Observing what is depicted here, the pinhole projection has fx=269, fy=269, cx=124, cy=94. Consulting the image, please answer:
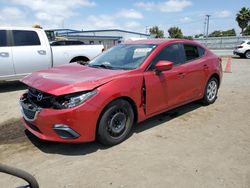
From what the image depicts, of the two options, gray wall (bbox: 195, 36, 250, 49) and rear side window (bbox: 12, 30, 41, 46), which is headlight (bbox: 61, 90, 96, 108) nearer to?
rear side window (bbox: 12, 30, 41, 46)

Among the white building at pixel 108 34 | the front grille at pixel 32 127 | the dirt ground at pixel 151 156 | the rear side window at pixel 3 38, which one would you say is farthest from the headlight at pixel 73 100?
the white building at pixel 108 34

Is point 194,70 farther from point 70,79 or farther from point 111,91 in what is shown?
point 70,79

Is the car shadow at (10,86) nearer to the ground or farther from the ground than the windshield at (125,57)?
nearer to the ground

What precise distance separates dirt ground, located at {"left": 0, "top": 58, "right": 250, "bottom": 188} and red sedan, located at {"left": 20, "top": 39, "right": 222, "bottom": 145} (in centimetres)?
30

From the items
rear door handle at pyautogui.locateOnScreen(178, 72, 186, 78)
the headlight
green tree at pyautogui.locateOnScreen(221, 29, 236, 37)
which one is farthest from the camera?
green tree at pyautogui.locateOnScreen(221, 29, 236, 37)

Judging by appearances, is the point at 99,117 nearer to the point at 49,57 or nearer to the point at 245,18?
the point at 49,57

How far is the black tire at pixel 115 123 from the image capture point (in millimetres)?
3951

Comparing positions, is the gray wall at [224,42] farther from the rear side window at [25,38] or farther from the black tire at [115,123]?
the black tire at [115,123]

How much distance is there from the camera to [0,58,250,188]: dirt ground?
3.28 metres

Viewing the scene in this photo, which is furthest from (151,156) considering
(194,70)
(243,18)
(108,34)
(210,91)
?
(243,18)

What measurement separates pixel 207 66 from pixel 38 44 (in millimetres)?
5445

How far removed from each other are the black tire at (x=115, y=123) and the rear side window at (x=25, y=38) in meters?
5.56

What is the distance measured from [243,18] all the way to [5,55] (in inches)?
2508

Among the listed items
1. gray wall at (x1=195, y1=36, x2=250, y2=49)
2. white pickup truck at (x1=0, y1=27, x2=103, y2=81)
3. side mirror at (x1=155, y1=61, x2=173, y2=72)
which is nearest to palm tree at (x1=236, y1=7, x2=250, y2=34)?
gray wall at (x1=195, y1=36, x2=250, y2=49)
